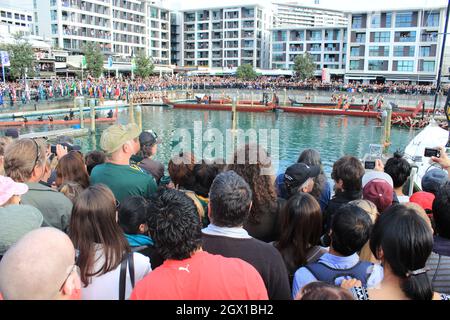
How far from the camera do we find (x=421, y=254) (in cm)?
209

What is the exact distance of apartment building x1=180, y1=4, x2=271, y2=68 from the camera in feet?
267

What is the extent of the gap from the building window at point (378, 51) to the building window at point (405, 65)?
2367 mm

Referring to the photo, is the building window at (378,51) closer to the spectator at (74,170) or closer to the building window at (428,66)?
the building window at (428,66)

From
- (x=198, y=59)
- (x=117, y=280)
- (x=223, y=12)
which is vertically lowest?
(x=117, y=280)

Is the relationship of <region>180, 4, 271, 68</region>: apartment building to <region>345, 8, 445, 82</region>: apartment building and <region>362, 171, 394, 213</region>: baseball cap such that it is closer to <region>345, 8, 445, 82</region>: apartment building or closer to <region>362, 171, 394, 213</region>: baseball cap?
<region>345, 8, 445, 82</region>: apartment building

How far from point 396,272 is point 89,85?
134 ft

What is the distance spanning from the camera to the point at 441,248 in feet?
9.01

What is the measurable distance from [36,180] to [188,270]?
7.20 feet

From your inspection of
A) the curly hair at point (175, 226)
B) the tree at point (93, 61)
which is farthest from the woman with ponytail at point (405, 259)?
the tree at point (93, 61)

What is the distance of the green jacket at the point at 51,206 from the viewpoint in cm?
334

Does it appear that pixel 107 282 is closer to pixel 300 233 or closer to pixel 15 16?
pixel 300 233

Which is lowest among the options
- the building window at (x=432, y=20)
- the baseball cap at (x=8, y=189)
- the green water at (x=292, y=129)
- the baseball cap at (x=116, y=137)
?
the green water at (x=292, y=129)
